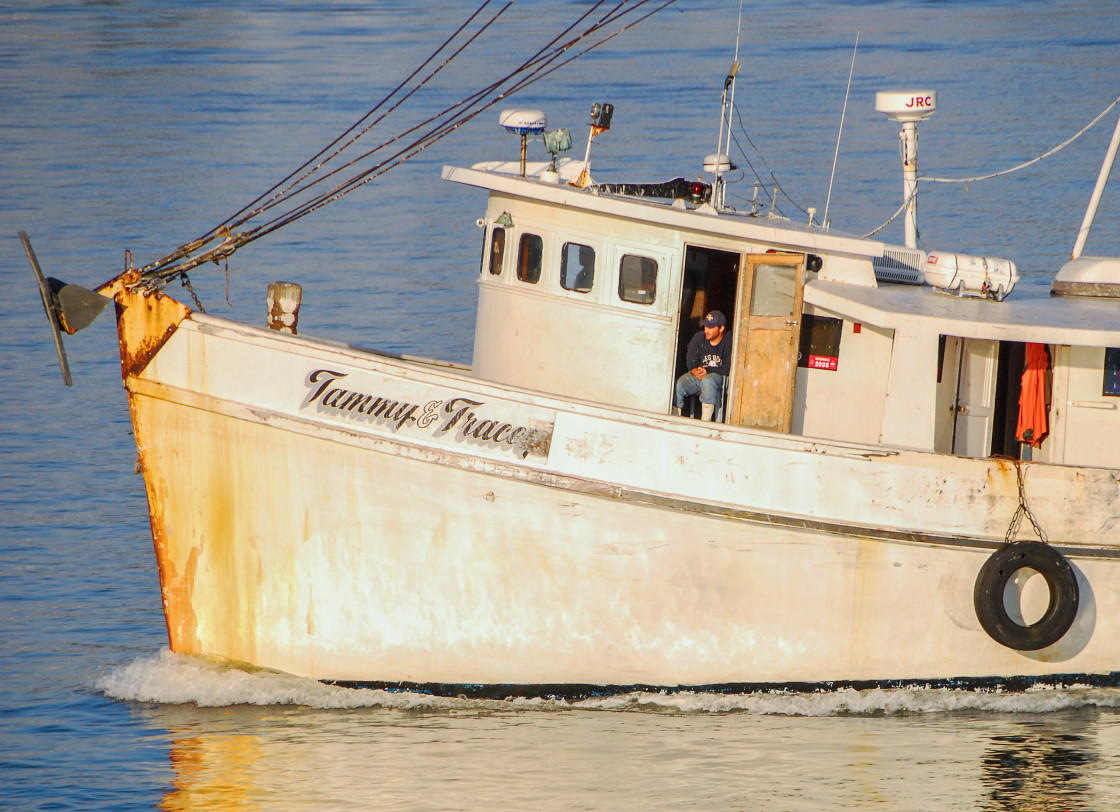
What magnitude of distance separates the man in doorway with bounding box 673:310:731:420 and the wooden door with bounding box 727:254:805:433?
16 cm

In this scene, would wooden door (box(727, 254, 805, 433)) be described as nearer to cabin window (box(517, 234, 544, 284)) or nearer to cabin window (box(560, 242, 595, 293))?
cabin window (box(560, 242, 595, 293))

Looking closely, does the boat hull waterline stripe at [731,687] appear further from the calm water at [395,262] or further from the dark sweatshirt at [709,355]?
the dark sweatshirt at [709,355]

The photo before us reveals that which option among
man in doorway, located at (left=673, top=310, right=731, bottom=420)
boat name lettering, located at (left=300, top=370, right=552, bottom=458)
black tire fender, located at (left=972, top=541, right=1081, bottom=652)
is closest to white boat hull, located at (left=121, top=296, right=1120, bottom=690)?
boat name lettering, located at (left=300, top=370, right=552, bottom=458)

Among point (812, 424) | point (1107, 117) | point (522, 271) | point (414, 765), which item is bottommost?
point (414, 765)

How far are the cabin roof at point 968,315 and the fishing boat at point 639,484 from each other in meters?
0.03

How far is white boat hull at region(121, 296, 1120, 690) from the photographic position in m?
9.65

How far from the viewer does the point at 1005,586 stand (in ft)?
32.3

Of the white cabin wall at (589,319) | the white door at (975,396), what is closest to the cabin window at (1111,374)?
the white door at (975,396)

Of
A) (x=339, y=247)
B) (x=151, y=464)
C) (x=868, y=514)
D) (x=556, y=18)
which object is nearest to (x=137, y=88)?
(x=556, y=18)

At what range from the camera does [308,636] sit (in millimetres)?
10273

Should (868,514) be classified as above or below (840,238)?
below

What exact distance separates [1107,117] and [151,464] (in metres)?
28.0

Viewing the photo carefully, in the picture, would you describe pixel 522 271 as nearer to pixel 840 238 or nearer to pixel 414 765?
pixel 840 238

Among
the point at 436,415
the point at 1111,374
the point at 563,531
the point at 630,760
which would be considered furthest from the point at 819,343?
the point at 630,760
